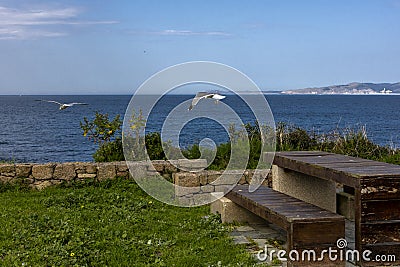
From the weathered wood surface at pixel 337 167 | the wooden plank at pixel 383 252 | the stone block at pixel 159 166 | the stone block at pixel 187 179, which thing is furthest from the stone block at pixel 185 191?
the wooden plank at pixel 383 252

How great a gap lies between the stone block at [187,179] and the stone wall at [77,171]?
27cm

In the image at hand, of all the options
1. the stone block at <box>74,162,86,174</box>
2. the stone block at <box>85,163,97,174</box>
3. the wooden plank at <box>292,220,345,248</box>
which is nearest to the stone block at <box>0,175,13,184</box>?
the stone block at <box>74,162,86,174</box>

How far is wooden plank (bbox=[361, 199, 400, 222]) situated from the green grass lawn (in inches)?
44.5

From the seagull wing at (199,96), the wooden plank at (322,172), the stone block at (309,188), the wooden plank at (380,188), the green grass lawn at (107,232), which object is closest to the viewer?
the wooden plank at (380,188)

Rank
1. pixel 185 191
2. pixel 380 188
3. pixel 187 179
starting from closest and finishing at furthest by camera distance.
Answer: pixel 380 188
pixel 185 191
pixel 187 179

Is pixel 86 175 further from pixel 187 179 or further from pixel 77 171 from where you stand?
pixel 187 179

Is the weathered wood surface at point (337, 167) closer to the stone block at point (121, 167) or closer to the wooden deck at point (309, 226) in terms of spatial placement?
the wooden deck at point (309, 226)

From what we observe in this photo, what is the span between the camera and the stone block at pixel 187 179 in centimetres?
828

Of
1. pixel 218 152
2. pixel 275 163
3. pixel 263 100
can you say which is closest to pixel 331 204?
pixel 275 163

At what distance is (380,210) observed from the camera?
4793 millimetres

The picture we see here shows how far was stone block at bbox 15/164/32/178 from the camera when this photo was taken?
8742 millimetres

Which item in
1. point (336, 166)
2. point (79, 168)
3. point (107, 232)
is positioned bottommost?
point (107, 232)

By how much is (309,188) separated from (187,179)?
2113 mm

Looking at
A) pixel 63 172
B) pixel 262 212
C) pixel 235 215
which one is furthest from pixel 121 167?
pixel 262 212
